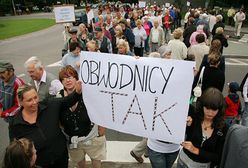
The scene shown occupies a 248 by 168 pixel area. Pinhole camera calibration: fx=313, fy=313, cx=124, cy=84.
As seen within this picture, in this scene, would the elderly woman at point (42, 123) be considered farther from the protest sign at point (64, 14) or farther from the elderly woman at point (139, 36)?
the elderly woman at point (139, 36)

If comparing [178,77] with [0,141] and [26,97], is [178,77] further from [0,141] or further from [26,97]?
[0,141]

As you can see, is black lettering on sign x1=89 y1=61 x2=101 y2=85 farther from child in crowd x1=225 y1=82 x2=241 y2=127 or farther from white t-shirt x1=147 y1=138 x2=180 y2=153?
child in crowd x1=225 y1=82 x2=241 y2=127

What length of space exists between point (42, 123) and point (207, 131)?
5.56 ft

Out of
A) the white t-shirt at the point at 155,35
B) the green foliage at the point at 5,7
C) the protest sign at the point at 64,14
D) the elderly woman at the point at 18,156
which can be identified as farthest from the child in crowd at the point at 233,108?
the green foliage at the point at 5,7

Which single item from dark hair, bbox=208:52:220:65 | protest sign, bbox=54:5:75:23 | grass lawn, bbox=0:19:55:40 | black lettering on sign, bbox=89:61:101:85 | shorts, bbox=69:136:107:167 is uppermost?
protest sign, bbox=54:5:75:23

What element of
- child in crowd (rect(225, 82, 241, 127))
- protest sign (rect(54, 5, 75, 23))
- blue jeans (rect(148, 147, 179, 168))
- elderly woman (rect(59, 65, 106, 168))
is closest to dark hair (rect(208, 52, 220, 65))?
child in crowd (rect(225, 82, 241, 127))

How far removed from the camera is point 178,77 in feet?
9.70

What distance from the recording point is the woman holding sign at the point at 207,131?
297cm

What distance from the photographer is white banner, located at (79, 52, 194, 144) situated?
297cm

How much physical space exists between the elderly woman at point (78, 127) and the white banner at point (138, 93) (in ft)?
0.77

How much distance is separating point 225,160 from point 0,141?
492cm

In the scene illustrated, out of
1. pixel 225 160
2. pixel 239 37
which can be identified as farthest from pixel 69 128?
pixel 239 37

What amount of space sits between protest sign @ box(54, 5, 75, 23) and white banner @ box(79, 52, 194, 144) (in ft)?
19.5

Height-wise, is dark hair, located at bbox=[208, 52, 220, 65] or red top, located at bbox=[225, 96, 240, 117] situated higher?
dark hair, located at bbox=[208, 52, 220, 65]
